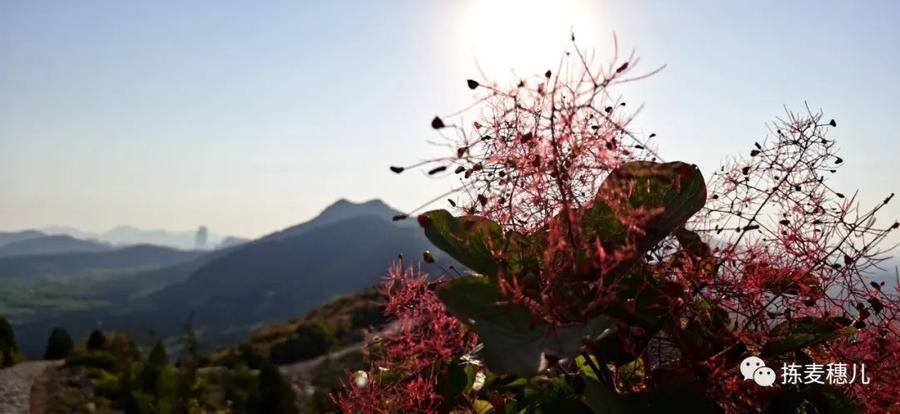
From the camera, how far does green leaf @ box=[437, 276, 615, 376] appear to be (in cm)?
113

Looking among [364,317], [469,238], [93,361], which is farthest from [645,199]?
[364,317]

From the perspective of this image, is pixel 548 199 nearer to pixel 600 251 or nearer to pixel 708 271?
pixel 600 251

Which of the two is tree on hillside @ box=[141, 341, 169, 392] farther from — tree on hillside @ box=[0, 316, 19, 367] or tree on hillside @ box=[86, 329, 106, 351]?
tree on hillside @ box=[86, 329, 106, 351]

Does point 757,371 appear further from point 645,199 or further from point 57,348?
point 57,348

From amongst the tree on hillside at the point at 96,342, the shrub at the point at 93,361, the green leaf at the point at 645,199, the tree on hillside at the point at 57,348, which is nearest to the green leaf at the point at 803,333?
the green leaf at the point at 645,199

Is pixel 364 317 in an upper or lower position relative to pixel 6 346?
upper

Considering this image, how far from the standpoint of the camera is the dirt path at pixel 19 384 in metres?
18.4

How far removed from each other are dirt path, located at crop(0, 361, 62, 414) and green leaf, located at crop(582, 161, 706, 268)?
21.1 metres

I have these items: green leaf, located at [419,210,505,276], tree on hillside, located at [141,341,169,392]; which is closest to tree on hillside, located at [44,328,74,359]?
tree on hillside, located at [141,341,169,392]

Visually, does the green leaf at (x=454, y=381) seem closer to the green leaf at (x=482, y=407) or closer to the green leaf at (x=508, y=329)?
the green leaf at (x=482, y=407)

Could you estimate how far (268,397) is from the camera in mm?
15430

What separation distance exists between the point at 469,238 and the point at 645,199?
0.37m

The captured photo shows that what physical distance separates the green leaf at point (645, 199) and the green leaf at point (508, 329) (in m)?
0.19

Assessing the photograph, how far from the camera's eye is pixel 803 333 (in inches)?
56.1
